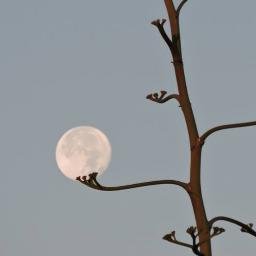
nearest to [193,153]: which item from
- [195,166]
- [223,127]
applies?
[195,166]

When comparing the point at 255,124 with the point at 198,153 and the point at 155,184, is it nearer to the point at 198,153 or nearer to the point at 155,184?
the point at 198,153

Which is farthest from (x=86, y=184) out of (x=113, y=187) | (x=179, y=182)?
(x=179, y=182)

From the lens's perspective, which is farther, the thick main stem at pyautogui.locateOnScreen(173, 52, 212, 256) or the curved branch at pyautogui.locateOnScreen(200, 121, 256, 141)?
the curved branch at pyautogui.locateOnScreen(200, 121, 256, 141)

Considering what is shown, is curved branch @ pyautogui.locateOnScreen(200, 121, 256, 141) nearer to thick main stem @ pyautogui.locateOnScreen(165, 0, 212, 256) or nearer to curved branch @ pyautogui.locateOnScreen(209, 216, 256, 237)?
thick main stem @ pyautogui.locateOnScreen(165, 0, 212, 256)

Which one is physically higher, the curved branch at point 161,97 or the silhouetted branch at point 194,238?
the curved branch at point 161,97

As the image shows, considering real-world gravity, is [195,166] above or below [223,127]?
below

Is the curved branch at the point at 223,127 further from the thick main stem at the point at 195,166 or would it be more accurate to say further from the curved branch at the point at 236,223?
the curved branch at the point at 236,223

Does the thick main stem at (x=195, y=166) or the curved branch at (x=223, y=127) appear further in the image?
the curved branch at (x=223, y=127)

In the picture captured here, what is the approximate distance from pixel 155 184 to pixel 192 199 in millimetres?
443

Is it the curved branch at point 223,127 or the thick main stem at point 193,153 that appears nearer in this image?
the thick main stem at point 193,153

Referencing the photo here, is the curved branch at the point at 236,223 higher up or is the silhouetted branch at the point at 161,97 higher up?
the silhouetted branch at the point at 161,97

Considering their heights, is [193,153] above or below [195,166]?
above

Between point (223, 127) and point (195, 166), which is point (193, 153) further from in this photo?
point (223, 127)

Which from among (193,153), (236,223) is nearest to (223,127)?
(193,153)
